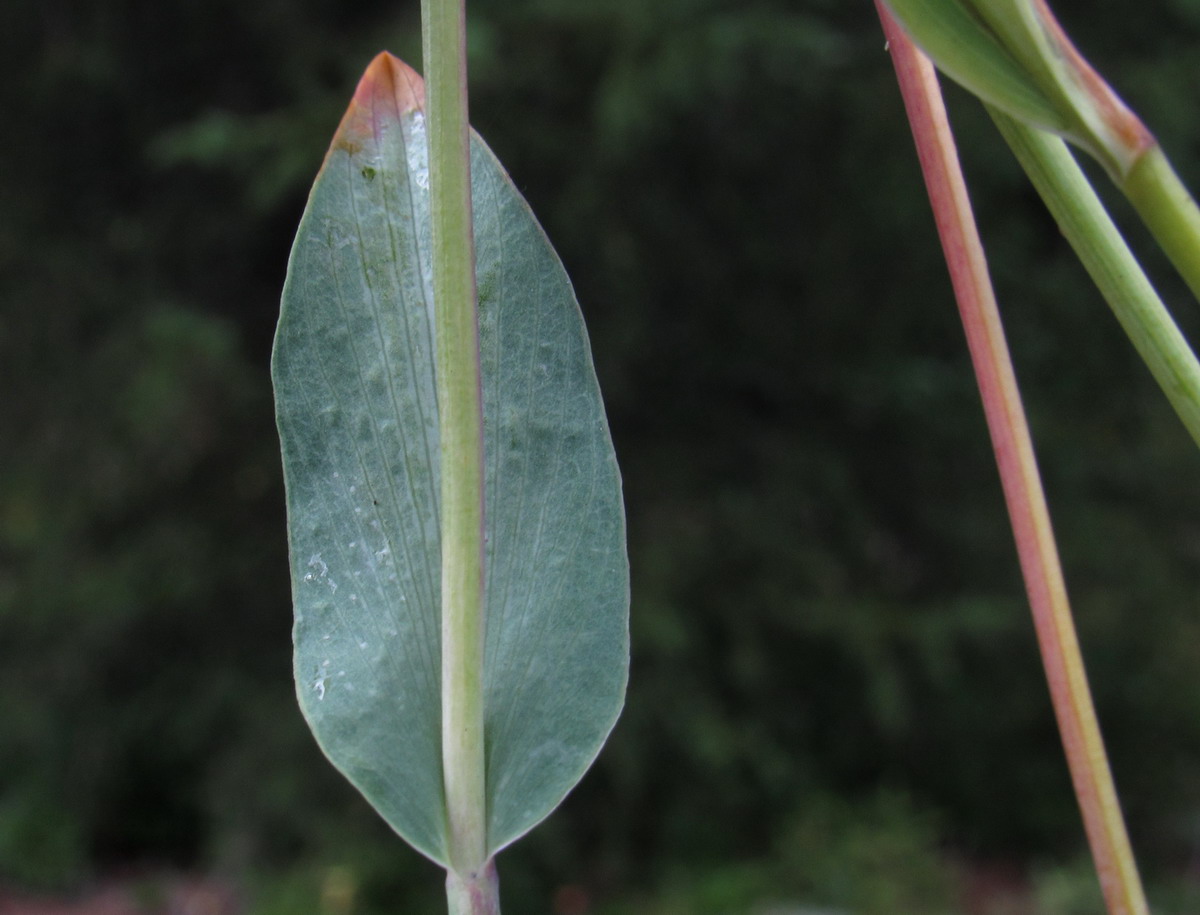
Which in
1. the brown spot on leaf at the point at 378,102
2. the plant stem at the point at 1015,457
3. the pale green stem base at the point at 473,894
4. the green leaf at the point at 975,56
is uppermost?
the brown spot on leaf at the point at 378,102

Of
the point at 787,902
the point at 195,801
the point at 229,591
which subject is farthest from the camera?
the point at 195,801

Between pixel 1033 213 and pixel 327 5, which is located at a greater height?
pixel 327 5

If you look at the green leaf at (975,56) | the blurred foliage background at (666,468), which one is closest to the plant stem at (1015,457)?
the green leaf at (975,56)

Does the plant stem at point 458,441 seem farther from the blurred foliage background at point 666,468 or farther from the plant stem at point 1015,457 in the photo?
the blurred foliage background at point 666,468

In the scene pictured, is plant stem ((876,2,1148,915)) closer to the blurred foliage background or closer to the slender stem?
the slender stem

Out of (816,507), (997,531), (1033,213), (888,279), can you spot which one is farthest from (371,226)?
(1033,213)

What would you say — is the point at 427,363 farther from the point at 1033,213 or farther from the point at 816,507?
the point at 1033,213
